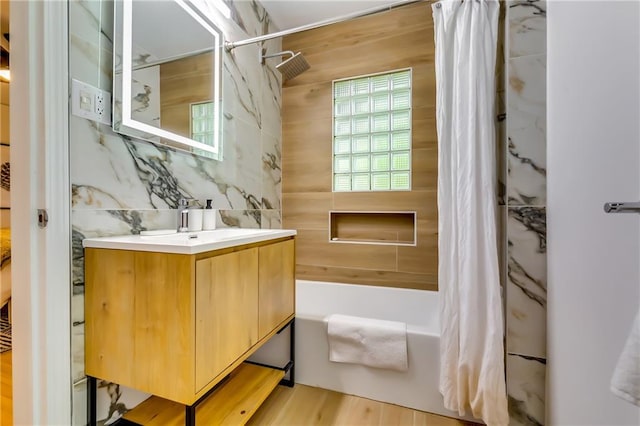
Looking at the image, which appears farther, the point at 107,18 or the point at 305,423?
the point at 305,423

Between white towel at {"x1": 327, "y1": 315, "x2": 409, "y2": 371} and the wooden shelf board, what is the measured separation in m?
0.33

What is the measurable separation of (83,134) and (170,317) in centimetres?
69

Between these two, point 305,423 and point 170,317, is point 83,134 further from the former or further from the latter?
point 305,423

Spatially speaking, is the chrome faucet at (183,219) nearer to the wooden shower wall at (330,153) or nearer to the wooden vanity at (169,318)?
the wooden vanity at (169,318)

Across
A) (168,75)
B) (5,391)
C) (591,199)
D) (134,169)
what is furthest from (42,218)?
(591,199)

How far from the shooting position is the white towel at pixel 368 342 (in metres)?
1.38

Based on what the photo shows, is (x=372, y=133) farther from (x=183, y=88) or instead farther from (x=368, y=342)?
(x=368, y=342)

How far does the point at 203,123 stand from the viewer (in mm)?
1489

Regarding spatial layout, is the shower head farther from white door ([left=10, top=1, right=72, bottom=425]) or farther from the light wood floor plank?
the light wood floor plank

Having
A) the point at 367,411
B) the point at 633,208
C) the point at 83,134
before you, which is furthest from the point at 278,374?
the point at 633,208

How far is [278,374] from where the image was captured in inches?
57.2

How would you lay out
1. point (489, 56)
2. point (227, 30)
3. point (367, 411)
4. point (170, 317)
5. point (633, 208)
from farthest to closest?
point (227, 30) → point (367, 411) → point (489, 56) → point (170, 317) → point (633, 208)

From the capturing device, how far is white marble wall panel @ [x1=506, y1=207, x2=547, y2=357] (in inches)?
44.3

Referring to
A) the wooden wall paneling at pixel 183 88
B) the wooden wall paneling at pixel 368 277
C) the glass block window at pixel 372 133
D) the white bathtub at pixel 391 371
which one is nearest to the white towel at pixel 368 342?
the white bathtub at pixel 391 371
